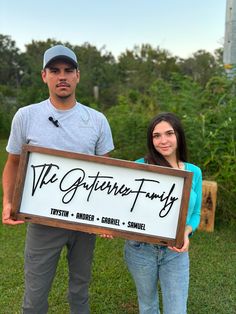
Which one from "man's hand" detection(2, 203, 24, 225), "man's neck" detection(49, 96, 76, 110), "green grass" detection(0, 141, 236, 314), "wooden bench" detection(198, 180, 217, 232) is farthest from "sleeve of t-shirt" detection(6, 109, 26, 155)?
"wooden bench" detection(198, 180, 217, 232)

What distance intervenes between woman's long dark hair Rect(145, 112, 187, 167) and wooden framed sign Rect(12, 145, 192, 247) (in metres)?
0.18

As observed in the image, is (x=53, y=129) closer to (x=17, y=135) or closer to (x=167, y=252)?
(x=17, y=135)

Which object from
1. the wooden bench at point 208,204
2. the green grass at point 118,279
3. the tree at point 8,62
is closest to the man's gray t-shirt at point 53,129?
the green grass at point 118,279

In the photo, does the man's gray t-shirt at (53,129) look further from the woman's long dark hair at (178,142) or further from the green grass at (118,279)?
the green grass at (118,279)

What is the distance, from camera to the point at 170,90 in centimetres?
693

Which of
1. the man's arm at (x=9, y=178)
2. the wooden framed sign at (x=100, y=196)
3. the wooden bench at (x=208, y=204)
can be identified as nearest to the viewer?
the wooden framed sign at (x=100, y=196)

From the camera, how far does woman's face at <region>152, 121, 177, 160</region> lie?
2219 mm

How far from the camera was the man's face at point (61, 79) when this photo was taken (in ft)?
7.36

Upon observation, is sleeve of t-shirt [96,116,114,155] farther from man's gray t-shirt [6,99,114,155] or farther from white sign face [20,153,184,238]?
white sign face [20,153,184,238]

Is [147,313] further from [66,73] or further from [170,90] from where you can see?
[170,90]

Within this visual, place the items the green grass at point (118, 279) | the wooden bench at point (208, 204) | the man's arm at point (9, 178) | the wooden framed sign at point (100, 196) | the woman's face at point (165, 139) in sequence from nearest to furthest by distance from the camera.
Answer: the wooden framed sign at point (100, 196) → the woman's face at point (165, 139) → the man's arm at point (9, 178) → the green grass at point (118, 279) → the wooden bench at point (208, 204)

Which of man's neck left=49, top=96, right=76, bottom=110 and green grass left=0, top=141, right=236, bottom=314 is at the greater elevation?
man's neck left=49, top=96, right=76, bottom=110

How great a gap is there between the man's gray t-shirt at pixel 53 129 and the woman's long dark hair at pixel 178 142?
1.02 ft

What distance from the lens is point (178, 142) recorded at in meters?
2.27
